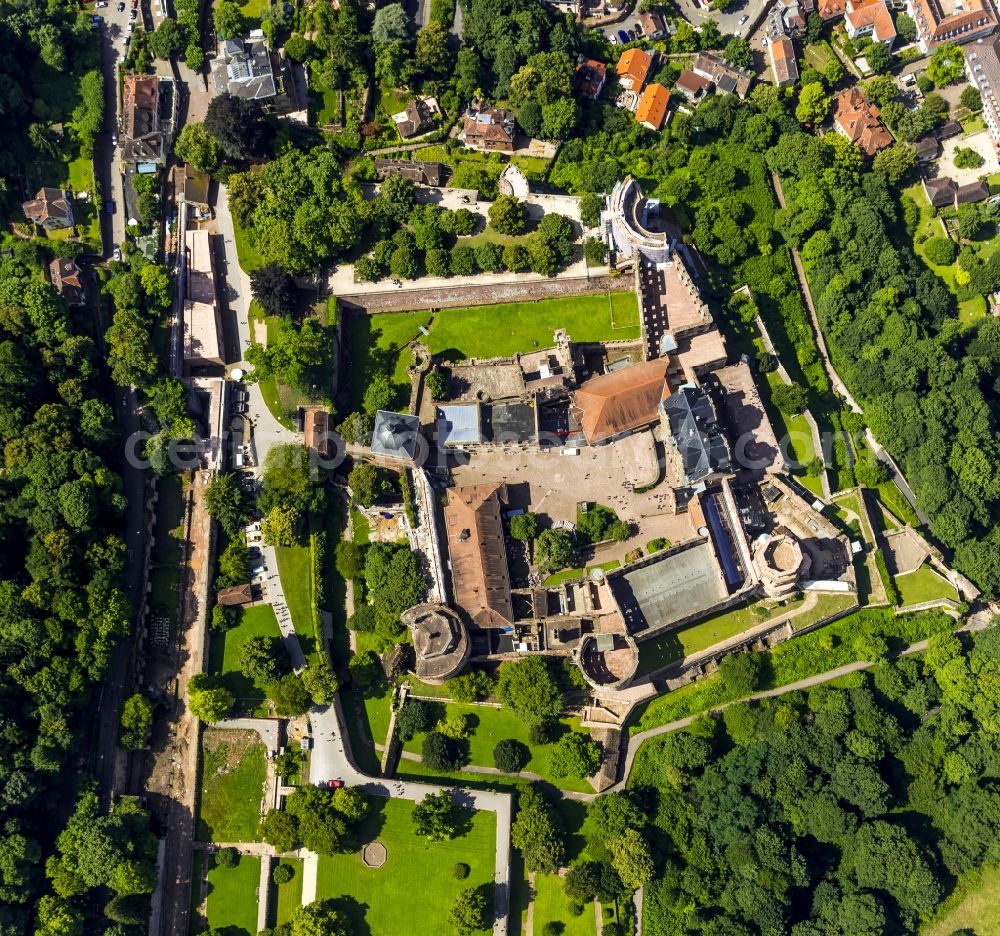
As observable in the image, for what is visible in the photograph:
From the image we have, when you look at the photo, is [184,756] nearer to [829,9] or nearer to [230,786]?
[230,786]

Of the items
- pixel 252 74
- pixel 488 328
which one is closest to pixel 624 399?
pixel 488 328

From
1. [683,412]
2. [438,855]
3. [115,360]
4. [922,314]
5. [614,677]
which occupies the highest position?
[922,314]

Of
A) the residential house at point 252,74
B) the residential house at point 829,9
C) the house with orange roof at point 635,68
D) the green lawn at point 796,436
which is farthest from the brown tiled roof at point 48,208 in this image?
the residential house at point 829,9

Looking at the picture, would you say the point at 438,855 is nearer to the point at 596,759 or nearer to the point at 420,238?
the point at 596,759

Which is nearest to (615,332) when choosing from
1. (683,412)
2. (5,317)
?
(683,412)

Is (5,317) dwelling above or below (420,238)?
below

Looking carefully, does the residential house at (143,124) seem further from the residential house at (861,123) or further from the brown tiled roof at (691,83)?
the residential house at (861,123)
